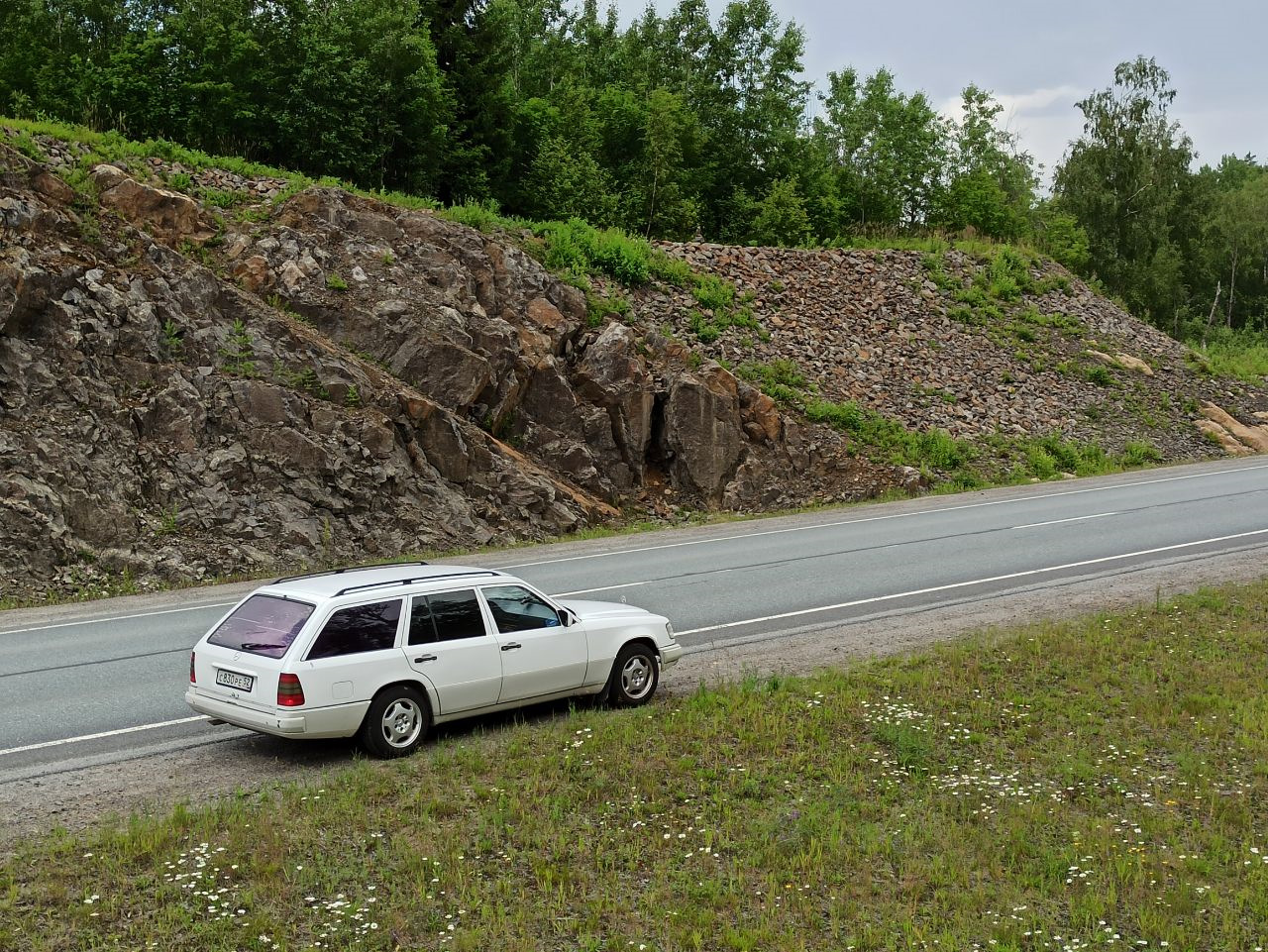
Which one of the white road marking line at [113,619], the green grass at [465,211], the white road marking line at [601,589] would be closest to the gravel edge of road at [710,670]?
the white road marking line at [601,589]

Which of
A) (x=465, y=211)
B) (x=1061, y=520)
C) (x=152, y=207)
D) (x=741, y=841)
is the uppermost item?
(x=465, y=211)

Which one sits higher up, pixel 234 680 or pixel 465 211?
pixel 465 211

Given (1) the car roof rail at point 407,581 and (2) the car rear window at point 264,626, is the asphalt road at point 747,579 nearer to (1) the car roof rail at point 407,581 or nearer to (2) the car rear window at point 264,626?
(2) the car rear window at point 264,626

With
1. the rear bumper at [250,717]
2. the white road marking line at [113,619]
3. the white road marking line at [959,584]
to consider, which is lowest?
the white road marking line at [959,584]

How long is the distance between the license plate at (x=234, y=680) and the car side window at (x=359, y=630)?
58 centimetres

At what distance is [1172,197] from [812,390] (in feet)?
152

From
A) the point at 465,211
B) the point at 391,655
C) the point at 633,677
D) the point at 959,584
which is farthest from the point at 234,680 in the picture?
the point at 465,211

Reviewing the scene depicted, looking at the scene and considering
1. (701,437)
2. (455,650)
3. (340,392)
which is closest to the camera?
(455,650)

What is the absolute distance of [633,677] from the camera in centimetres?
1079

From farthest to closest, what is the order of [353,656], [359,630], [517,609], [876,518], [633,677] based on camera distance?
[876,518], [633,677], [517,609], [359,630], [353,656]

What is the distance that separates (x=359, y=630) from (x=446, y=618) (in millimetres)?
816

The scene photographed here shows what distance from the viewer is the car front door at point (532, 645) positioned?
982cm

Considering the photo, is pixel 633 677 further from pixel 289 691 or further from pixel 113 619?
pixel 113 619

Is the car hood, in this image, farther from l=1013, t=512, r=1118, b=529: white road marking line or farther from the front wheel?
l=1013, t=512, r=1118, b=529: white road marking line
